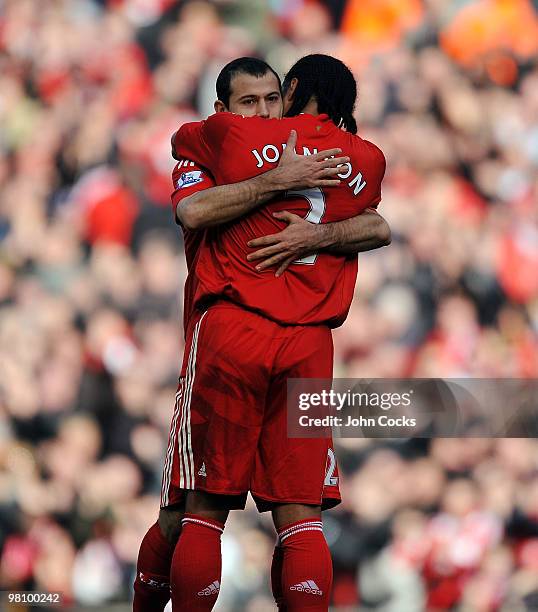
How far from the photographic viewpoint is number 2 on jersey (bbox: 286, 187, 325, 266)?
2.40 metres

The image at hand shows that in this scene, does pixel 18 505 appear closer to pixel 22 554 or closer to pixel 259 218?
pixel 22 554

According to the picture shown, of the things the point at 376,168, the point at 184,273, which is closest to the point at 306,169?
the point at 376,168

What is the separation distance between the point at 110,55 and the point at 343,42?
0.81 metres

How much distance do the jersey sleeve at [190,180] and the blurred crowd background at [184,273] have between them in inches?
60.5

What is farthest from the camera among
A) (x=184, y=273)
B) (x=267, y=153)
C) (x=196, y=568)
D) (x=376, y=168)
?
(x=184, y=273)

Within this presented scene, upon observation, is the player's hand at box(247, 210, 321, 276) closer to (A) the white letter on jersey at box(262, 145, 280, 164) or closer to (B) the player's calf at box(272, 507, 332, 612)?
(A) the white letter on jersey at box(262, 145, 280, 164)

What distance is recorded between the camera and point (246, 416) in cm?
233

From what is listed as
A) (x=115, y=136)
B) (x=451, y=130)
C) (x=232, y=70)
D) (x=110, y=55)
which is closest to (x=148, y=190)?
(x=115, y=136)

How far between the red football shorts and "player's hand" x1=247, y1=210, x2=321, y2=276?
0.11 metres

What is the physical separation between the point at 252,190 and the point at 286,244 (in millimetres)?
131

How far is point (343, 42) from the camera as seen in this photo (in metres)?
4.03

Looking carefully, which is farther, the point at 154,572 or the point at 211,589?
the point at 154,572

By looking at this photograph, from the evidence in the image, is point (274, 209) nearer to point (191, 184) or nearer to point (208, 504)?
point (191, 184)

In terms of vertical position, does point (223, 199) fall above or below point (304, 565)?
above
